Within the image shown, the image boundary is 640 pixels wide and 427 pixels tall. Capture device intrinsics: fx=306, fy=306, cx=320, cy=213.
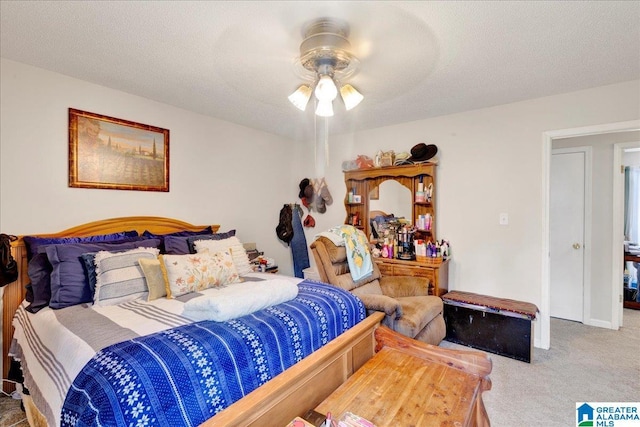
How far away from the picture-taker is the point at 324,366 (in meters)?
1.60

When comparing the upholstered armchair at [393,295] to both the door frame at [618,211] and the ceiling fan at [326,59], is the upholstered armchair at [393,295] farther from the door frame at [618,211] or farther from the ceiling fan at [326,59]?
the door frame at [618,211]

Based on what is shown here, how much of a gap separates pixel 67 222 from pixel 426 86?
3162 millimetres

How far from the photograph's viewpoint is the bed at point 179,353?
1.14 meters

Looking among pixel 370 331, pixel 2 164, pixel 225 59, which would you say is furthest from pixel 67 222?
pixel 370 331

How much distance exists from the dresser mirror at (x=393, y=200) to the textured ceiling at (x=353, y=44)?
1168 mm

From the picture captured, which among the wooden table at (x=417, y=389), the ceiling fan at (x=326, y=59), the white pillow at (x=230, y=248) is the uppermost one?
the ceiling fan at (x=326, y=59)

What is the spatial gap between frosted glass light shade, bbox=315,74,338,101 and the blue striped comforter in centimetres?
131

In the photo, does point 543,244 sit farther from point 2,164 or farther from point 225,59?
point 2,164

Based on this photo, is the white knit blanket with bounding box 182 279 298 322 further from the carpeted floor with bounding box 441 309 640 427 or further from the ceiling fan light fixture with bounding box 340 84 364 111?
the carpeted floor with bounding box 441 309 640 427

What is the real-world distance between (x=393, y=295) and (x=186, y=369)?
2285 mm

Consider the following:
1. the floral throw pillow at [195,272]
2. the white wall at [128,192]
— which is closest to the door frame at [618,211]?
the white wall at [128,192]

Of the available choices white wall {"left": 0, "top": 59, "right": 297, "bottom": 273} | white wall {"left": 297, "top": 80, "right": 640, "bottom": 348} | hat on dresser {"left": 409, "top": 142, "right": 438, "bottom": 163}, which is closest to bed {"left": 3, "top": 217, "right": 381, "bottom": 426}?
white wall {"left": 0, "top": 59, "right": 297, "bottom": 273}

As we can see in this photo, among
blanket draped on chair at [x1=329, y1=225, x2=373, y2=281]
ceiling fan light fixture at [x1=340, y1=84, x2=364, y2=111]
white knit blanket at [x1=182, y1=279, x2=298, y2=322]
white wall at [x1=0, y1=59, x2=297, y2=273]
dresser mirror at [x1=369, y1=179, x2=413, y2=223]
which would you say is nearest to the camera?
white knit blanket at [x1=182, y1=279, x2=298, y2=322]

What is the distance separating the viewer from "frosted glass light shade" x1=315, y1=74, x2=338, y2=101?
184cm
